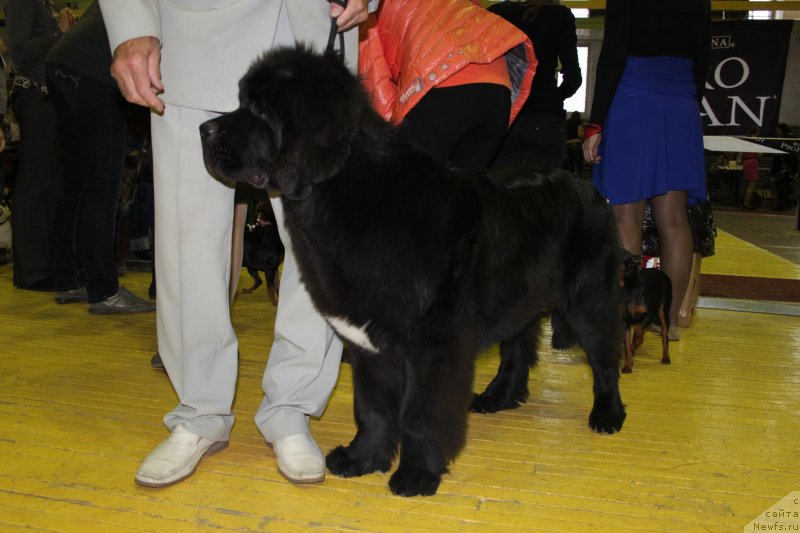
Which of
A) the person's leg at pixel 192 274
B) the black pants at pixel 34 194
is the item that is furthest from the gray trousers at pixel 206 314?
the black pants at pixel 34 194

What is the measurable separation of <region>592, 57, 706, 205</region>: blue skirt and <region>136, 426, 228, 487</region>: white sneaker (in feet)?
9.09

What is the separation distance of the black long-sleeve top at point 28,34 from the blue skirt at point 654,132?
3.95 metres

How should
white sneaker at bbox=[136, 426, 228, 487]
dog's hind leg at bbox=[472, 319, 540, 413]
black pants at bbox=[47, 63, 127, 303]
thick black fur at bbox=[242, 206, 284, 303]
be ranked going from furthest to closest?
thick black fur at bbox=[242, 206, 284, 303] < black pants at bbox=[47, 63, 127, 303] < dog's hind leg at bbox=[472, 319, 540, 413] < white sneaker at bbox=[136, 426, 228, 487]

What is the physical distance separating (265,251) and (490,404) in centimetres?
290

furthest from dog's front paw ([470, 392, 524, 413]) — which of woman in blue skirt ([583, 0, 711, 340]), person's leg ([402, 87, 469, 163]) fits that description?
woman in blue skirt ([583, 0, 711, 340])

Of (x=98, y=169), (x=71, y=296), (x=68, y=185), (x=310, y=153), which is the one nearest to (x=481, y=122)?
(x=310, y=153)

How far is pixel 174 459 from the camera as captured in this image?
89.7 inches

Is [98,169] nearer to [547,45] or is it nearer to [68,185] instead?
[68,185]

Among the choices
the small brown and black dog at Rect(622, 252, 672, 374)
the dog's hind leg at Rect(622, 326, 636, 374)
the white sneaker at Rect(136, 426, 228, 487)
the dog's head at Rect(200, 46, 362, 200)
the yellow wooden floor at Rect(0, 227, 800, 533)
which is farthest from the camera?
the small brown and black dog at Rect(622, 252, 672, 374)

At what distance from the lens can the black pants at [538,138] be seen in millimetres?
4703

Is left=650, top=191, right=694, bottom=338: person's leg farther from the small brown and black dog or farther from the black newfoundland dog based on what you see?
the black newfoundland dog

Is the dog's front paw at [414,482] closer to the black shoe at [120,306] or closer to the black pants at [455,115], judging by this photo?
the black pants at [455,115]

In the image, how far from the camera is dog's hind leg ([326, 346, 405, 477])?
92.9 inches

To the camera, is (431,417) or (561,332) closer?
(431,417)
